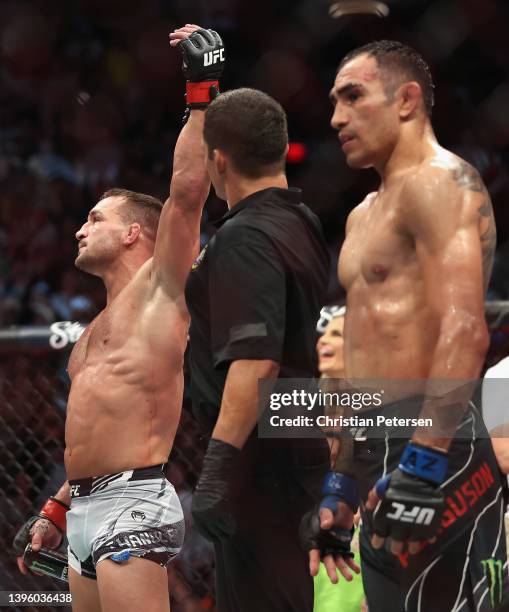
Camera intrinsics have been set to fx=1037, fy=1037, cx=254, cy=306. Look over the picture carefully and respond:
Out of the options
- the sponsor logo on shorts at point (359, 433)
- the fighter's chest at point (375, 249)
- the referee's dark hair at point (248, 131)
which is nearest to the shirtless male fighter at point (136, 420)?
the referee's dark hair at point (248, 131)

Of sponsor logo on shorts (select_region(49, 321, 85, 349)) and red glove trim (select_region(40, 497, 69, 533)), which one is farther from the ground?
sponsor logo on shorts (select_region(49, 321, 85, 349))

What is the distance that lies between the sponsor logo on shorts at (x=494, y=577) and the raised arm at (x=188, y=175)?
1.09 metres

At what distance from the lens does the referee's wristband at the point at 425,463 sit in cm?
160

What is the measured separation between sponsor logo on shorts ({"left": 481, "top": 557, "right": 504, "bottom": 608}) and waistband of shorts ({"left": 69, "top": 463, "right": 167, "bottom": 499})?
98 centimetres

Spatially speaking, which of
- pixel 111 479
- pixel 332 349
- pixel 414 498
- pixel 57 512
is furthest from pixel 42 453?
pixel 414 498

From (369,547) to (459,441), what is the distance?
248 mm

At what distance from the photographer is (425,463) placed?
160cm

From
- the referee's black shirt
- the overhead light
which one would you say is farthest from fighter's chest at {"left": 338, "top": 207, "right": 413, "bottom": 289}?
the overhead light

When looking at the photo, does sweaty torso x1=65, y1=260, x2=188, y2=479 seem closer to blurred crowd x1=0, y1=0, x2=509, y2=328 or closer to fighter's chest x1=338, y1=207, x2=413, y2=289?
fighter's chest x1=338, y1=207, x2=413, y2=289

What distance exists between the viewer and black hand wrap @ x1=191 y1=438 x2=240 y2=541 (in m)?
1.79

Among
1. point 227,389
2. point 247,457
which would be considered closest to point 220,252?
point 227,389

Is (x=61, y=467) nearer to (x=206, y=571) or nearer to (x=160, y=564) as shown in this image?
(x=206, y=571)

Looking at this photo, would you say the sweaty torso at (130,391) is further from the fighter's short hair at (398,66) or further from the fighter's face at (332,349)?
the fighter's short hair at (398,66)

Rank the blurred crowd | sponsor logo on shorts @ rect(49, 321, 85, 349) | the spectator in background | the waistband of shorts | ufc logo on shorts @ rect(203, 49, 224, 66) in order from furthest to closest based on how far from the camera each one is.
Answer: the blurred crowd < sponsor logo on shorts @ rect(49, 321, 85, 349) < the spectator in background < the waistband of shorts < ufc logo on shorts @ rect(203, 49, 224, 66)
